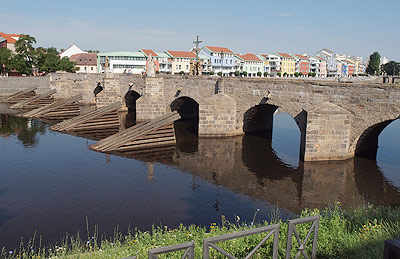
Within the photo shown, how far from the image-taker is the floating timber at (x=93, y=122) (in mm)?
35003

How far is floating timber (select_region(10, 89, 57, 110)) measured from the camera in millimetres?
51906

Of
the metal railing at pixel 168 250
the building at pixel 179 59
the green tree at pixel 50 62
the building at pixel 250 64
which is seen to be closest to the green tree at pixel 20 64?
the green tree at pixel 50 62

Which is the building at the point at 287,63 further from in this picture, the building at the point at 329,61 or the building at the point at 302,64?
the building at the point at 329,61

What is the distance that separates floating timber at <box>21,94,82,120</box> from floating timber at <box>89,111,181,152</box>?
1864 centimetres

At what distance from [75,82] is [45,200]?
144ft

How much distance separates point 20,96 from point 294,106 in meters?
50.5

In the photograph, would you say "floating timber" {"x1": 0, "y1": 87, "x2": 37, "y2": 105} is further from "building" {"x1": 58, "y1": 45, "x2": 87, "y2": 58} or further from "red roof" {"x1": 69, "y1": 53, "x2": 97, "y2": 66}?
"building" {"x1": 58, "y1": 45, "x2": 87, "y2": 58}

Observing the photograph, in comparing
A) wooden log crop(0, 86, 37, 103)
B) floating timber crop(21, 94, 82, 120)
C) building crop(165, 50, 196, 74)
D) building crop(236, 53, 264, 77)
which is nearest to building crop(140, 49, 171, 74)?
building crop(165, 50, 196, 74)

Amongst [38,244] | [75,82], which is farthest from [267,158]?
[75,82]

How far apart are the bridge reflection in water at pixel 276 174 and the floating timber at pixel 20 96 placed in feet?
136

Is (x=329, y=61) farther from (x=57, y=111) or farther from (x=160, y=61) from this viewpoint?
(x=57, y=111)

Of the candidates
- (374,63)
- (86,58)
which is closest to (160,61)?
(86,58)

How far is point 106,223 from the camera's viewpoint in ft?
47.8

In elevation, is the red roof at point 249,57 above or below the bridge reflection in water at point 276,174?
above
